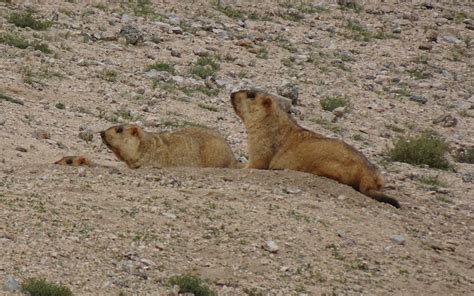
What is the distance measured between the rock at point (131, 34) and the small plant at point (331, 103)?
113 inches

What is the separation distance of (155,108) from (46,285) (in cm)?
721

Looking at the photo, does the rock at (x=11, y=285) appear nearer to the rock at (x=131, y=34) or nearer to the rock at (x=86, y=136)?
the rock at (x=86, y=136)

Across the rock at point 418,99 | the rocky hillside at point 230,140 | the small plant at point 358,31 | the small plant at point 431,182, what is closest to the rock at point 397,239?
the rocky hillside at point 230,140

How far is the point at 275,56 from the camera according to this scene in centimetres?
1786

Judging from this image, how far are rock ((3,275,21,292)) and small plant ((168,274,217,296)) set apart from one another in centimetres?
108

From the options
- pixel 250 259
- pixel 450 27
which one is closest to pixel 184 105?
pixel 250 259

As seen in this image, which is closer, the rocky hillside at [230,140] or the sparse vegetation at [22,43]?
the rocky hillside at [230,140]

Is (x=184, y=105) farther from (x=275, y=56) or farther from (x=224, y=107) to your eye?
(x=275, y=56)

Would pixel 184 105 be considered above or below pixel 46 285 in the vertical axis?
below

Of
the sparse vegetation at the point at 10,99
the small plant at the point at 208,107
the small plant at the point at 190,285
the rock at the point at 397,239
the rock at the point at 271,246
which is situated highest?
the small plant at the point at 190,285

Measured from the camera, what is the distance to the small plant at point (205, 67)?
1602 centimetres

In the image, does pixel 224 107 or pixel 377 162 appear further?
pixel 224 107

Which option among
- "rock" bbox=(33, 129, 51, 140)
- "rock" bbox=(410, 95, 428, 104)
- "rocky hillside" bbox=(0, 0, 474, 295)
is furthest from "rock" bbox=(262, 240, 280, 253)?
"rock" bbox=(410, 95, 428, 104)

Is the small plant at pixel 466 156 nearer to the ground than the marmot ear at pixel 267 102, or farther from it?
nearer to the ground
